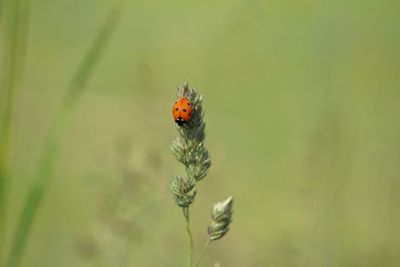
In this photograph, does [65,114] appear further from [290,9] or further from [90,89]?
[290,9]

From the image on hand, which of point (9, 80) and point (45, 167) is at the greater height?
point (9, 80)

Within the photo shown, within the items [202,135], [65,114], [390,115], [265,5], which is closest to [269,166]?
[390,115]

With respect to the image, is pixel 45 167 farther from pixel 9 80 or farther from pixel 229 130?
pixel 229 130

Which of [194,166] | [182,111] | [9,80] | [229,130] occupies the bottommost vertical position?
[194,166]

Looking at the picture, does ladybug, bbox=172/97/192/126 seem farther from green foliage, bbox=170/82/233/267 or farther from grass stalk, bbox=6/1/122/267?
grass stalk, bbox=6/1/122/267

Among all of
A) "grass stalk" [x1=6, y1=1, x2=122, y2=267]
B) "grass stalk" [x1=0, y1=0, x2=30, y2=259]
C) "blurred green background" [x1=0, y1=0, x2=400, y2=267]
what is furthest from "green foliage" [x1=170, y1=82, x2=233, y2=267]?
"blurred green background" [x1=0, y1=0, x2=400, y2=267]

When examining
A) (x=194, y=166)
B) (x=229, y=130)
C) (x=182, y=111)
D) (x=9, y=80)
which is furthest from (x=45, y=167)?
(x=229, y=130)

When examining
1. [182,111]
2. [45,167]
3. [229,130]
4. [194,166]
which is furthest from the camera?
[229,130]
